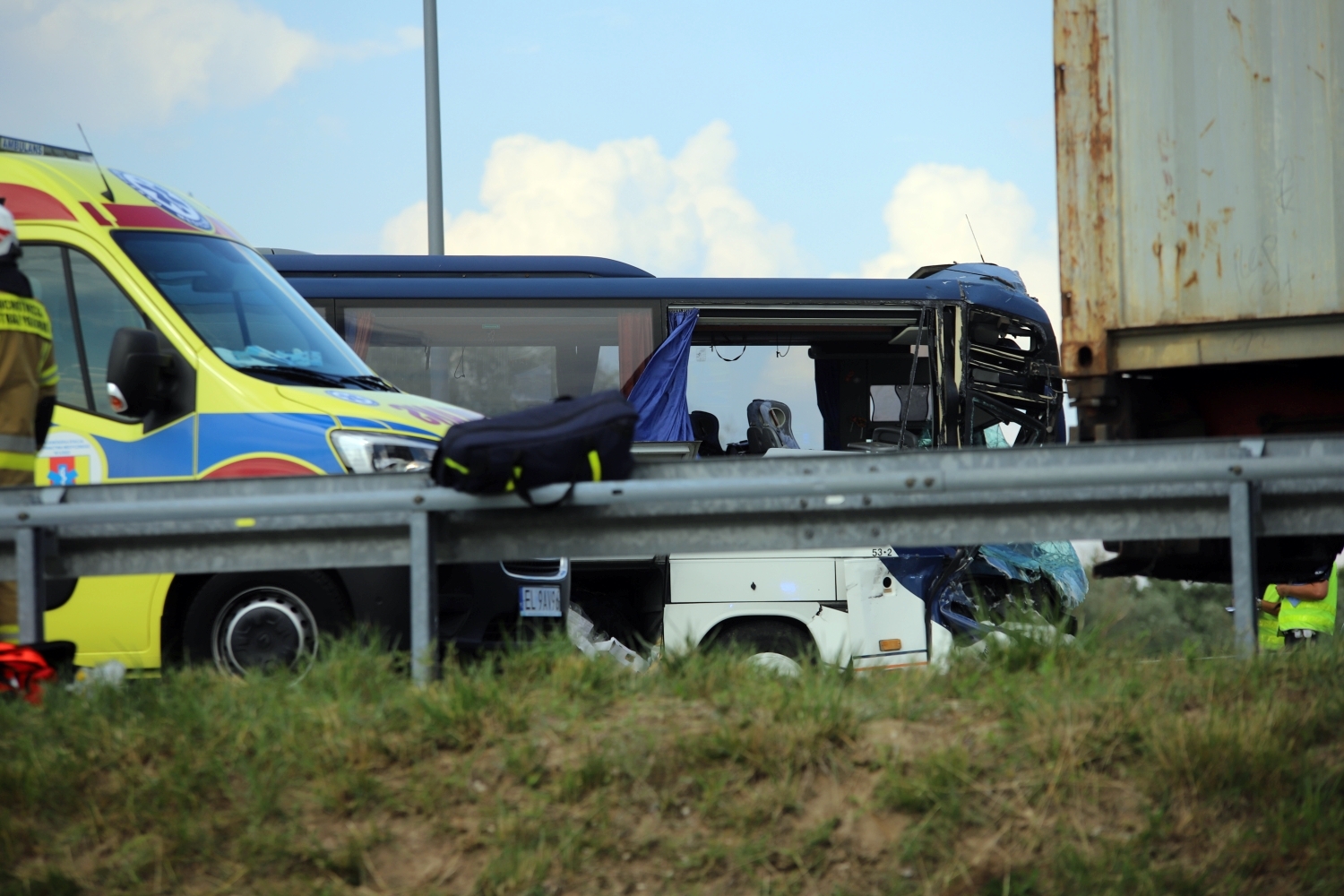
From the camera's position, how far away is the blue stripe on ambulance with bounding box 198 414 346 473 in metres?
5.21

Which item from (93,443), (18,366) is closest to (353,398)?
(93,443)

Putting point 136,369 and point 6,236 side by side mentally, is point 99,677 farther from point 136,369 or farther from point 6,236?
point 6,236

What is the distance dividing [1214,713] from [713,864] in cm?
138

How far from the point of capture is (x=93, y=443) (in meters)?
5.36

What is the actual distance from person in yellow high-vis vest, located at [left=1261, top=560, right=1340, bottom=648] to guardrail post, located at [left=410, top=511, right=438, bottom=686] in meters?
7.86

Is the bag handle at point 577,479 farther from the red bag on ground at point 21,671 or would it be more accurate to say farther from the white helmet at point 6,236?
the white helmet at point 6,236

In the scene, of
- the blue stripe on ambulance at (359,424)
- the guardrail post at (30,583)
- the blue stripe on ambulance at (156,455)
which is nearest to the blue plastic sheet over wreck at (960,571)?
the blue stripe on ambulance at (359,424)

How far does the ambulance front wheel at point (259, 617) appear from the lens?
4.98 m

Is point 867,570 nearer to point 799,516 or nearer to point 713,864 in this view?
point 799,516

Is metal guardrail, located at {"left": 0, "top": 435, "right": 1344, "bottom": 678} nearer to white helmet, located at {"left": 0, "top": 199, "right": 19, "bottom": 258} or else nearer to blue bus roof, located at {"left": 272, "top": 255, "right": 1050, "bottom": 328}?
white helmet, located at {"left": 0, "top": 199, "right": 19, "bottom": 258}

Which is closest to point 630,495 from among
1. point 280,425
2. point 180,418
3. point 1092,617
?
point 1092,617

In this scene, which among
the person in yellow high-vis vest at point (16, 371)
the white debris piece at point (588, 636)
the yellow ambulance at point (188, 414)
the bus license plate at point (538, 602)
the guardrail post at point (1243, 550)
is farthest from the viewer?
the white debris piece at point (588, 636)

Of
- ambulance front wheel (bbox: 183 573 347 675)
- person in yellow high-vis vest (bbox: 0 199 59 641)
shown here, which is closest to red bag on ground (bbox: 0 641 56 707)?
person in yellow high-vis vest (bbox: 0 199 59 641)

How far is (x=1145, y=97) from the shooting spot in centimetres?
540
